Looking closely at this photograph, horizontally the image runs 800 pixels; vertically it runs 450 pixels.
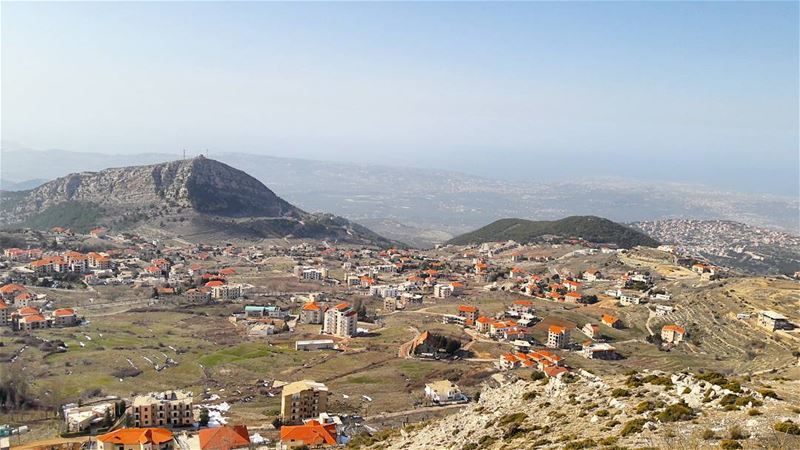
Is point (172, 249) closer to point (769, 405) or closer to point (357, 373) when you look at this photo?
point (357, 373)

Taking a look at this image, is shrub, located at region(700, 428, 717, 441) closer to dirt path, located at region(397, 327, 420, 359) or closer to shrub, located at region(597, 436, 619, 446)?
shrub, located at region(597, 436, 619, 446)

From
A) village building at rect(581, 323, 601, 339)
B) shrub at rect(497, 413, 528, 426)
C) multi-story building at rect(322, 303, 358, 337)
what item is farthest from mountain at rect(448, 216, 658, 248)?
shrub at rect(497, 413, 528, 426)

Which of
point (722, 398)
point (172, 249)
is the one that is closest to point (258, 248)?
point (172, 249)

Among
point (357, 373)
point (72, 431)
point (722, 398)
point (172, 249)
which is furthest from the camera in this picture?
point (172, 249)

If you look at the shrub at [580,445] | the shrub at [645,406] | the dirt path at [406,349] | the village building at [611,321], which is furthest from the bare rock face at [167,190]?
the shrub at [580,445]

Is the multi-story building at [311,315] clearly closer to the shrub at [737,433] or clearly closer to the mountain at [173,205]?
the shrub at [737,433]
